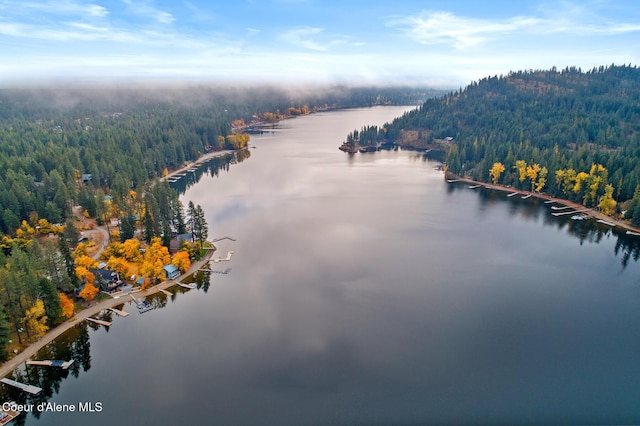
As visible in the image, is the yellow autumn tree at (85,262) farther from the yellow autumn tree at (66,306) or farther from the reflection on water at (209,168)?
the reflection on water at (209,168)

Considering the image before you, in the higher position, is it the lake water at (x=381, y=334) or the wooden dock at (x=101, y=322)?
the lake water at (x=381, y=334)

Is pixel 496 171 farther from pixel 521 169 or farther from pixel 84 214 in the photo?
pixel 84 214

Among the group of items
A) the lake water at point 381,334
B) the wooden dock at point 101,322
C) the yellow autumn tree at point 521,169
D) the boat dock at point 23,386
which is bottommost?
the boat dock at point 23,386

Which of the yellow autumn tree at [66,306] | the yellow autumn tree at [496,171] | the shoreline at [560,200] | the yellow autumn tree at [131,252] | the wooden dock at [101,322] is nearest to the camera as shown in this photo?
the yellow autumn tree at [66,306]

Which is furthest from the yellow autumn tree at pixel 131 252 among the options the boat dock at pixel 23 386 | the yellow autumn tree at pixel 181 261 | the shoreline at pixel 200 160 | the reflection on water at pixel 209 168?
the shoreline at pixel 200 160

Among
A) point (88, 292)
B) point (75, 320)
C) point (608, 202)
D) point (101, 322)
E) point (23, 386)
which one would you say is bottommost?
point (23, 386)

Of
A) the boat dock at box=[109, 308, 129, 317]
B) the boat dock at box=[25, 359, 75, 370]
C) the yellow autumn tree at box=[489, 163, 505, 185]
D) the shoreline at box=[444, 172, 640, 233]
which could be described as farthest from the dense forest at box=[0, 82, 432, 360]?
the yellow autumn tree at box=[489, 163, 505, 185]

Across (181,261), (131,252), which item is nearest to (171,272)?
(181,261)

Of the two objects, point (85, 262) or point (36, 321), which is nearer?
point (36, 321)
